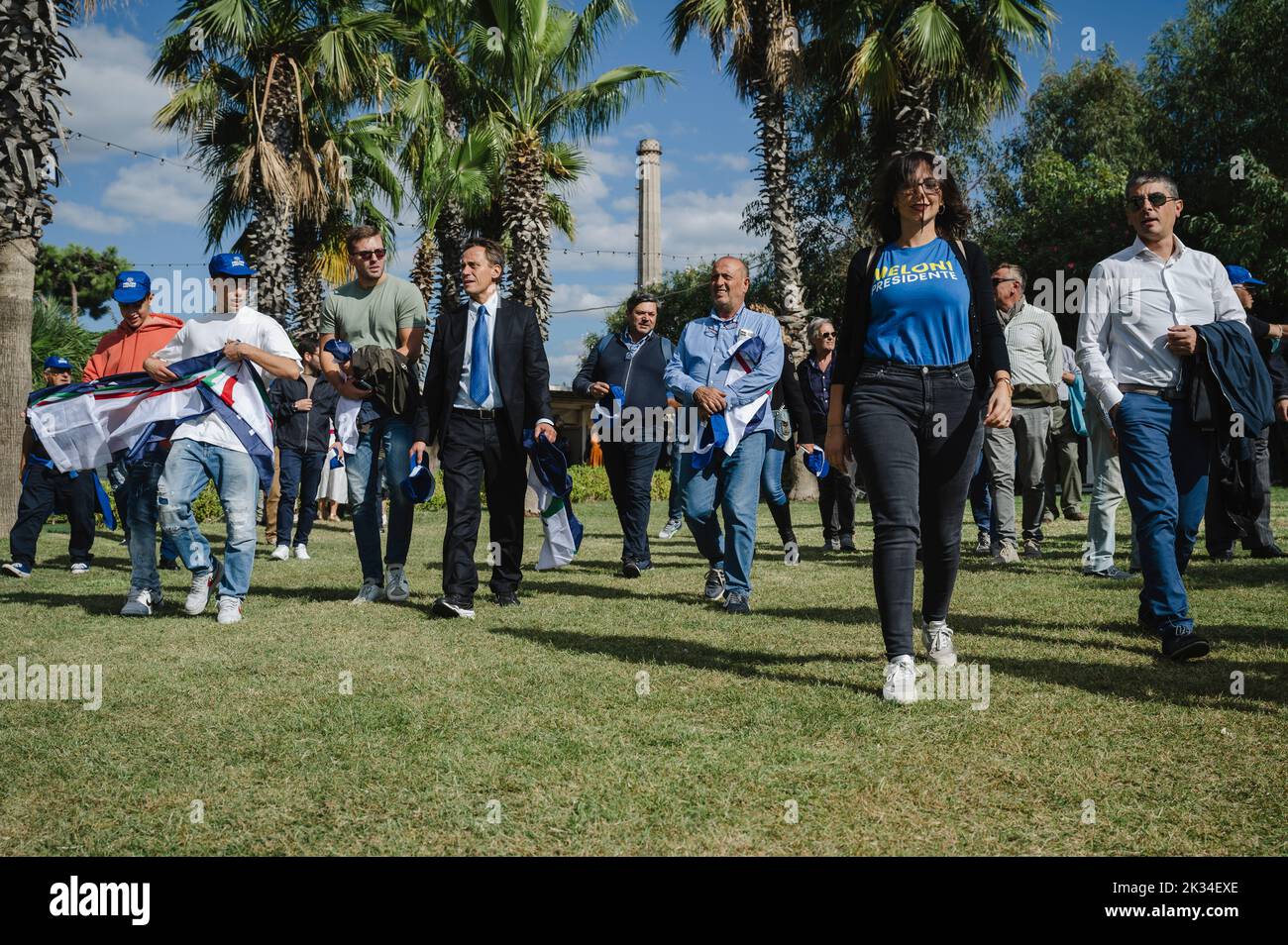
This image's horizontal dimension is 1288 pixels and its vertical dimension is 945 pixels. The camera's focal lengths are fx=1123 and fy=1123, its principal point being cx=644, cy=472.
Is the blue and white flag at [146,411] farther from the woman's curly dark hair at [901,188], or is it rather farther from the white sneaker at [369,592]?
the woman's curly dark hair at [901,188]

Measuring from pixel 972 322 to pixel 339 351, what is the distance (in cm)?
390

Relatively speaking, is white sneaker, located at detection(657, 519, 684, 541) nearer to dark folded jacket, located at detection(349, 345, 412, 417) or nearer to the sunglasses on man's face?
dark folded jacket, located at detection(349, 345, 412, 417)

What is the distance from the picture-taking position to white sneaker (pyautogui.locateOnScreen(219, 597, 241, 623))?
20.5 feet

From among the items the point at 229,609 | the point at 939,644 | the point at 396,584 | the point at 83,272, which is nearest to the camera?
the point at 939,644

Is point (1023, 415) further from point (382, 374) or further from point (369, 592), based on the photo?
point (369, 592)

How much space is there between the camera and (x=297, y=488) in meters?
11.5

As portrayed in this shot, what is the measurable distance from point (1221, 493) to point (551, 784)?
4.65 metres

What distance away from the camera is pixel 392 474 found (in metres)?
6.96

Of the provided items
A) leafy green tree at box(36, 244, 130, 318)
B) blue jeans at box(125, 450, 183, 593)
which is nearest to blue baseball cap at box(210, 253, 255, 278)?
blue jeans at box(125, 450, 183, 593)

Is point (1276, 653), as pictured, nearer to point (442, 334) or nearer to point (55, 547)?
point (442, 334)

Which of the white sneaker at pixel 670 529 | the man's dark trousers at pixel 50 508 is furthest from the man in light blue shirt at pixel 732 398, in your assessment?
the man's dark trousers at pixel 50 508

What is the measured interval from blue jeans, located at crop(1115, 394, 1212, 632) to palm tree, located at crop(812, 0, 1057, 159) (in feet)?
39.1

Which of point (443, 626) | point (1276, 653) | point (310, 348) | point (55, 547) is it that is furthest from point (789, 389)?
point (55, 547)

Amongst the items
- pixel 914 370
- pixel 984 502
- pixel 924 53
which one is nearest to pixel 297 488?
pixel 984 502
